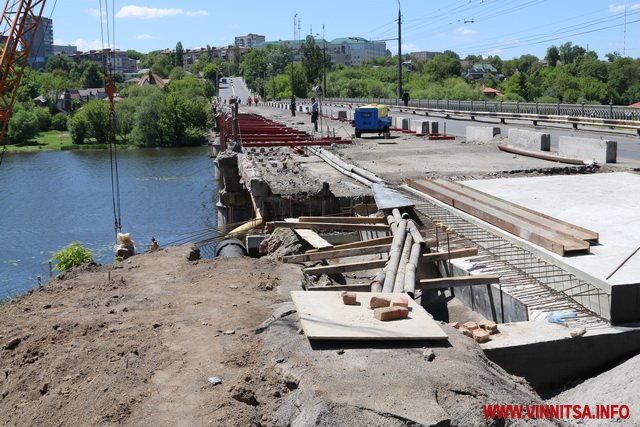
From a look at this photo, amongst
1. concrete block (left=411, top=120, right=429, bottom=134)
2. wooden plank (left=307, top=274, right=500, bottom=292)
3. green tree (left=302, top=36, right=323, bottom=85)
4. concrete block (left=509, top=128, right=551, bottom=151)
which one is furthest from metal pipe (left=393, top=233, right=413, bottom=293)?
green tree (left=302, top=36, right=323, bottom=85)

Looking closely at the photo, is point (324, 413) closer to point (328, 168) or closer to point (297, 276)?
point (297, 276)

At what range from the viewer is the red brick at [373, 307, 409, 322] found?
7445 mm

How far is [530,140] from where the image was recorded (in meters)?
25.1

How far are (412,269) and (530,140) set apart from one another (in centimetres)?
1675

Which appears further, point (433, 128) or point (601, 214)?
point (433, 128)

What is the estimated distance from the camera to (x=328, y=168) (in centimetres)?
2372

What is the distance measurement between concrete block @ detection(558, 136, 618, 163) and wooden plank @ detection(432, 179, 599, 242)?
Answer: 5.53 metres

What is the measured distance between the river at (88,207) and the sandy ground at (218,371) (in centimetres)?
1864

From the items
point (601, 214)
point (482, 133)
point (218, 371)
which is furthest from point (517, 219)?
point (482, 133)

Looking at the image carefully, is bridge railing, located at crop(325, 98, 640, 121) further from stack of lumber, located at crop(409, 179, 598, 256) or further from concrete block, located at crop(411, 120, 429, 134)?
stack of lumber, located at crop(409, 179, 598, 256)

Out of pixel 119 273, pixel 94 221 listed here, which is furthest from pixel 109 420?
pixel 94 221

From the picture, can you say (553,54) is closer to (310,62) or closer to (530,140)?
(310,62)

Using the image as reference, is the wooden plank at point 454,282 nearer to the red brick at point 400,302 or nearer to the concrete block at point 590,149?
the red brick at point 400,302

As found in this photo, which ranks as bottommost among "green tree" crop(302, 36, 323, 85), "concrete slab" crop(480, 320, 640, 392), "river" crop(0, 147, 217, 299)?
"river" crop(0, 147, 217, 299)
